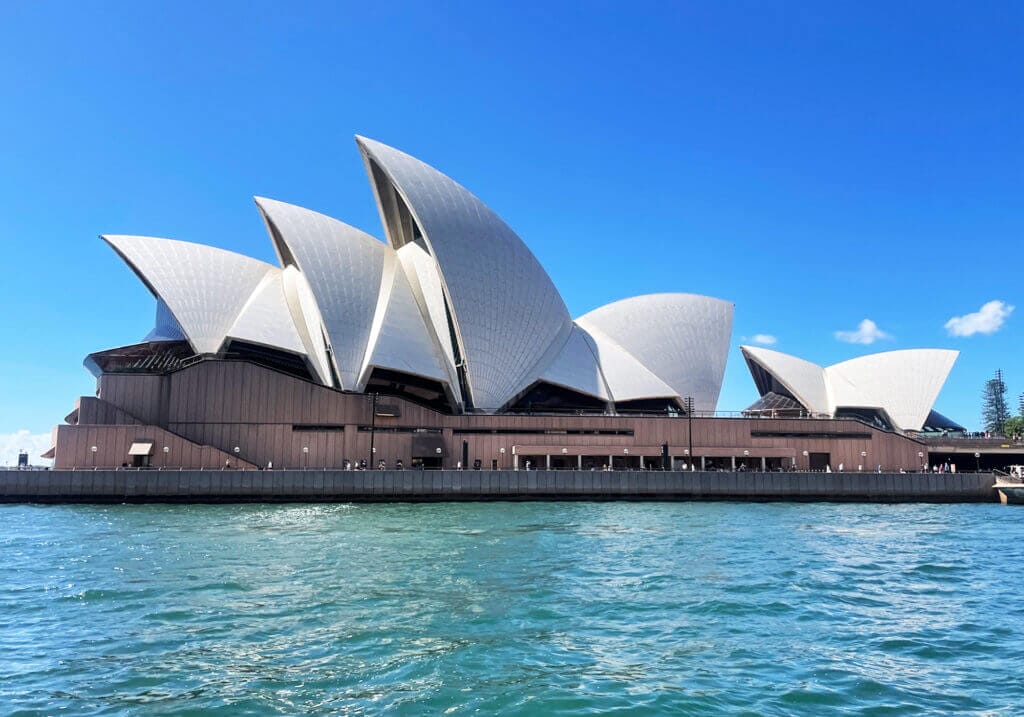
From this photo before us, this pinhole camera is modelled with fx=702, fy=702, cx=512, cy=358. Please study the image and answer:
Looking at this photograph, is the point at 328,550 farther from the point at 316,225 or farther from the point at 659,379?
the point at 659,379

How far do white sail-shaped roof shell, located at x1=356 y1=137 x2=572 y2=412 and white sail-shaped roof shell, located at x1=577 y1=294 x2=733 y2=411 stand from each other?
879 centimetres

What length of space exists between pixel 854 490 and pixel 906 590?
109 ft

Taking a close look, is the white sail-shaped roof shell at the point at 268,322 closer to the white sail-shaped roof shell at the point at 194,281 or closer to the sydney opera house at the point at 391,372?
the sydney opera house at the point at 391,372

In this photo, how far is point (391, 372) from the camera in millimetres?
45438

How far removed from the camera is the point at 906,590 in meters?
13.3

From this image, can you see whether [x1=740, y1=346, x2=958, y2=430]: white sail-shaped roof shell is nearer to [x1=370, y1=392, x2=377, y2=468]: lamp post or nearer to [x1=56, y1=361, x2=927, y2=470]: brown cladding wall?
[x1=56, y1=361, x2=927, y2=470]: brown cladding wall

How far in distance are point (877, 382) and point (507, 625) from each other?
5977cm

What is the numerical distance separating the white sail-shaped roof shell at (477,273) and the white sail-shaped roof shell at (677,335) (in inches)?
346

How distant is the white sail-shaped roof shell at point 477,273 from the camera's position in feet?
146

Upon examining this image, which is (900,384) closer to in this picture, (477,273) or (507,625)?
(477,273)

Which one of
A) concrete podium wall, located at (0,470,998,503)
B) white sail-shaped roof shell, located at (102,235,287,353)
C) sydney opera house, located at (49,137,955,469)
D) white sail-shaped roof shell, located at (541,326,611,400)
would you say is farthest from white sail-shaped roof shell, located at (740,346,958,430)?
white sail-shaped roof shell, located at (102,235,287,353)

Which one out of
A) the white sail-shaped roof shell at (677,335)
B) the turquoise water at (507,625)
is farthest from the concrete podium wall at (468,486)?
the turquoise water at (507,625)

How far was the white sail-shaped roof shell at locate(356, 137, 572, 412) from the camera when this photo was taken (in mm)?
44375

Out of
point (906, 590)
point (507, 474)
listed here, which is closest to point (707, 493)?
point (507, 474)
